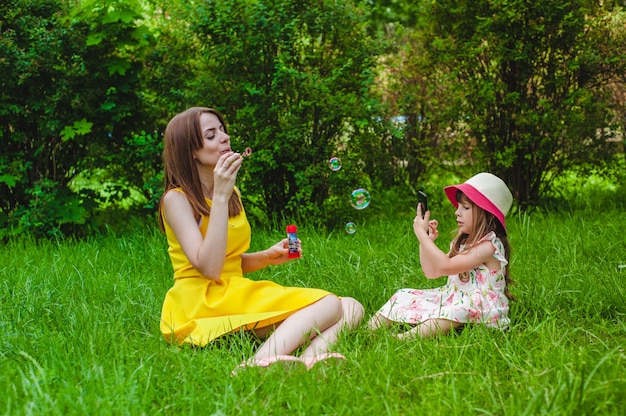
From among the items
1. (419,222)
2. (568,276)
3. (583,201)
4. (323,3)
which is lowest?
(583,201)

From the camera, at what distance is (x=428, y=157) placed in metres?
6.82

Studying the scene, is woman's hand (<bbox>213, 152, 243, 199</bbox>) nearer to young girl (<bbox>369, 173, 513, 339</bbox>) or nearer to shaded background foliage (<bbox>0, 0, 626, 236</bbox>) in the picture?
young girl (<bbox>369, 173, 513, 339</bbox>)

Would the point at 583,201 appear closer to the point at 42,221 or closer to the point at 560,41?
the point at 560,41

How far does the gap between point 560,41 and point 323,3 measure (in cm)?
201

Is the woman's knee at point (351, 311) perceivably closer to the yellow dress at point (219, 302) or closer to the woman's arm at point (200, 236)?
the yellow dress at point (219, 302)

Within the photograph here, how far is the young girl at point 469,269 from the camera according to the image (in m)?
3.14

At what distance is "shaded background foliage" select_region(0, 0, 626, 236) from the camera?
18.2 ft

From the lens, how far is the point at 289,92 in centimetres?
563

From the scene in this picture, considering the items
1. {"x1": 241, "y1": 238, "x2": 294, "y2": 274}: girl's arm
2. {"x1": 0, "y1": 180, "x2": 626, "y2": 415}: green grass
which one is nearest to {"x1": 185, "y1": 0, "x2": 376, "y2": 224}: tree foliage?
{"x1": 0, "y1": 180, "x2": 626, "y2": 415}: green grass

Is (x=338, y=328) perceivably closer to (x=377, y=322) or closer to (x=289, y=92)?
(x=377, y=322)

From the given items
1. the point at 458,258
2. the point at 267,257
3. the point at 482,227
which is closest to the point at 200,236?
the point at 267,257

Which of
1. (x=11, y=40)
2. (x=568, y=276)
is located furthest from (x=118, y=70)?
(x=568, y=276)

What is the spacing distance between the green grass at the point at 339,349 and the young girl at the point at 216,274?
101 mm

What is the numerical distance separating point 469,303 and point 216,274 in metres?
1.10
